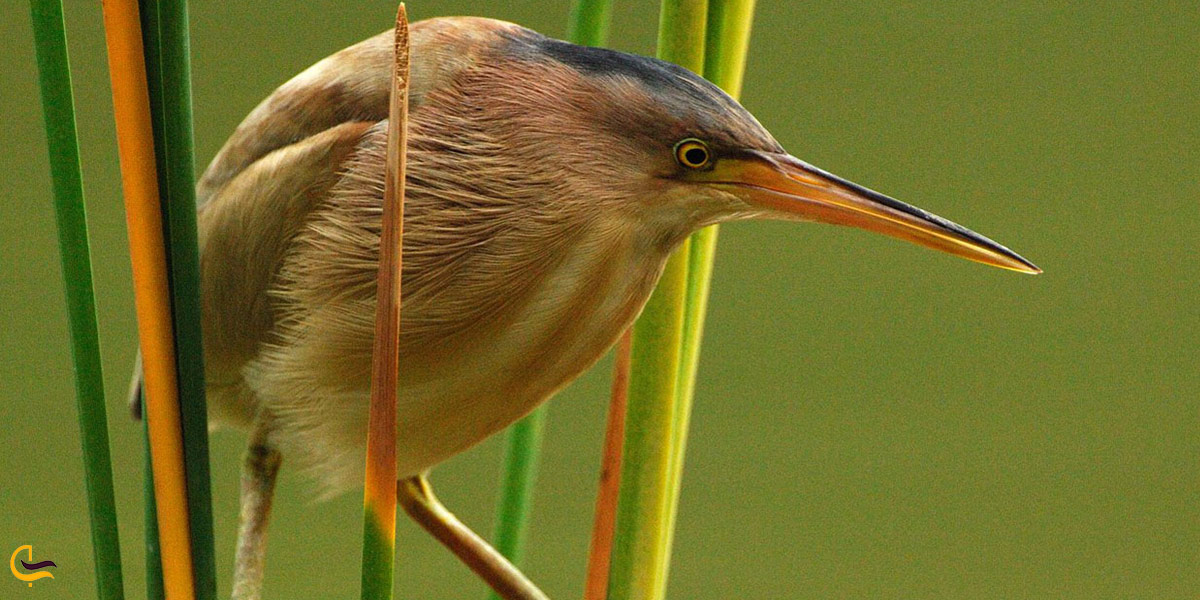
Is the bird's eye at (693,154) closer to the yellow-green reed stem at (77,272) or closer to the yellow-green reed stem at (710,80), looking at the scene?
the yellow-green reed stem at (710,80)

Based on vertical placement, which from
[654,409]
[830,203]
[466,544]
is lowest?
[466,544]

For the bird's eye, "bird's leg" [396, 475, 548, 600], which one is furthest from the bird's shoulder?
"bird's leg" [396, 475, 548, 600]

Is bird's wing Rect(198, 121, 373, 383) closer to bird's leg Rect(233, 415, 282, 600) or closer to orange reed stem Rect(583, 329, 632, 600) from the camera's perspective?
bird's leg Rect(233, 415, 282, 600)

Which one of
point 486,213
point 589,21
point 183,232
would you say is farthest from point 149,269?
point 589,21

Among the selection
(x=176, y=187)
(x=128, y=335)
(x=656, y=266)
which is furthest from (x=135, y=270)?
(x=128, y=335)

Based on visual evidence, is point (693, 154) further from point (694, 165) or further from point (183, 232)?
point (183, 232)

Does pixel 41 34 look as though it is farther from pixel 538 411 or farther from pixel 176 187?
pixel 538 411
